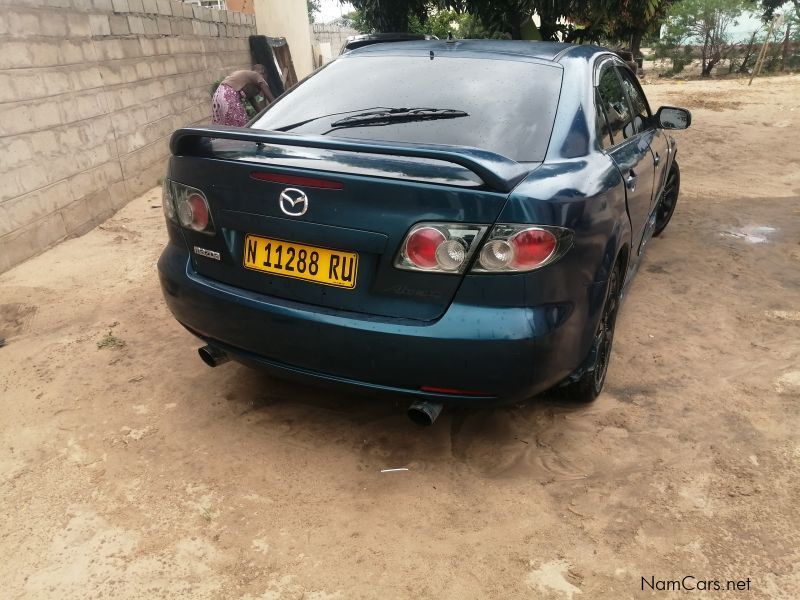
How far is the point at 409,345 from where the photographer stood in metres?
2.14

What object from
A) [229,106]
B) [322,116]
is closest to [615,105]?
[322,116]

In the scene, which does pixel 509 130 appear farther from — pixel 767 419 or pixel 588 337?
pixel 767 419

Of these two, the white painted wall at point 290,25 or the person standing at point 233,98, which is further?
the white painted wall at point 290,25

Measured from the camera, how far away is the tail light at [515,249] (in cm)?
207

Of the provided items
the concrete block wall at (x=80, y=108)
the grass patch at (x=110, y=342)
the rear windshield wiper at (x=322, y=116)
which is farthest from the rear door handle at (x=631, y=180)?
the concrete block wall at (x=80, y=108)

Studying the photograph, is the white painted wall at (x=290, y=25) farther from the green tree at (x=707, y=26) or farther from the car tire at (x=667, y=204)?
the green tree at (x=707, y=26)

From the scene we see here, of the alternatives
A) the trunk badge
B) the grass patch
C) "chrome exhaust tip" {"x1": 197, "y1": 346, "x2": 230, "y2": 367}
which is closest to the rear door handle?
the trunk badge

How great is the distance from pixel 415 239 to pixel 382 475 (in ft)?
3.13

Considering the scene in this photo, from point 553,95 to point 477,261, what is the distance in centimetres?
103

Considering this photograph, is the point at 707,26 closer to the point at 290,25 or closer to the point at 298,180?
the point at 290,25

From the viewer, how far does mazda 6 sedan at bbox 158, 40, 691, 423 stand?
82.8 inches

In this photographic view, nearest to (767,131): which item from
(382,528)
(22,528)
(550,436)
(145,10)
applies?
(145,10)

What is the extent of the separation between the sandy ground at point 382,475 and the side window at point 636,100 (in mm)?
1159

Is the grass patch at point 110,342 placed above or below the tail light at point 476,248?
below
